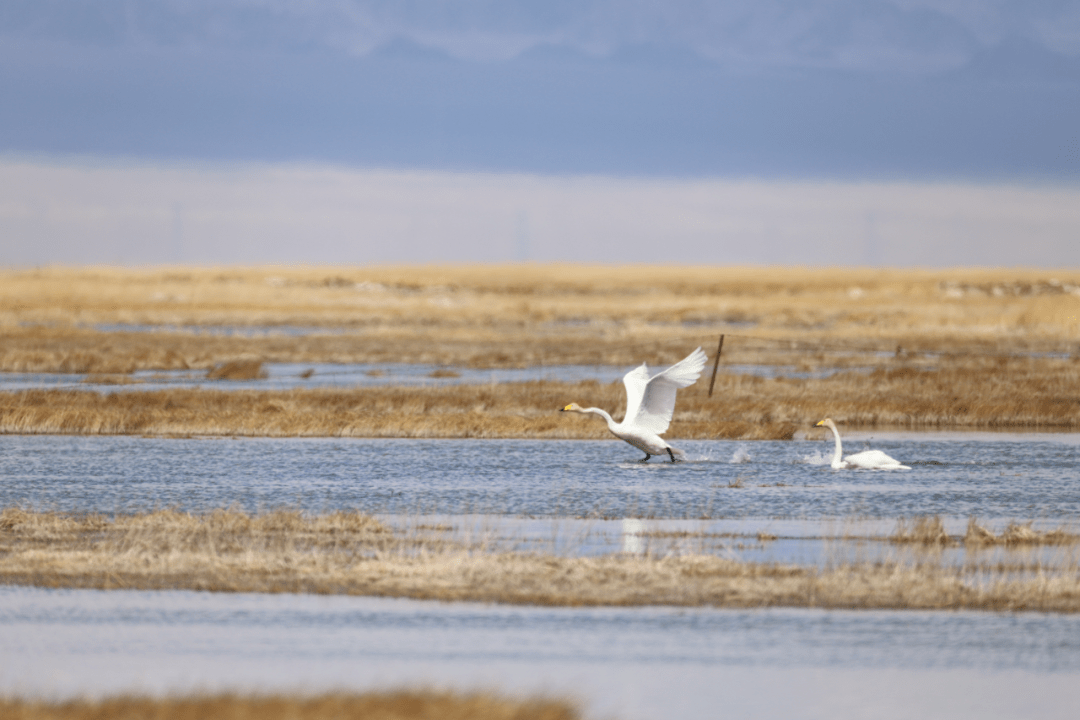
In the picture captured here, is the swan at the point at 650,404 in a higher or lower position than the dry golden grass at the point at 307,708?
higher

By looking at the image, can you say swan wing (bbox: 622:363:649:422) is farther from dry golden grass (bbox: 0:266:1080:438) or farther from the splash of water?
dry golden grass (bbox: 0:266:1080:438)

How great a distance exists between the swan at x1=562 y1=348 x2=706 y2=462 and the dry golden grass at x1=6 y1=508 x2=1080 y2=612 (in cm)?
755

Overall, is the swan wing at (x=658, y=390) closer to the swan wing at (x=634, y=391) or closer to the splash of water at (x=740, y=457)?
the swan wing at (x=634, y=391)

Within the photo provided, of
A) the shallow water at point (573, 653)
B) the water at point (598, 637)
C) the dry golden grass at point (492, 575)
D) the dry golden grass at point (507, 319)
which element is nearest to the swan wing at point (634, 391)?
the water at point (598, 637)

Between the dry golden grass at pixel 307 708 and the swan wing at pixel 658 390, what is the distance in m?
12.8

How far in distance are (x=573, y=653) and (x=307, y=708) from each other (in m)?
2.57

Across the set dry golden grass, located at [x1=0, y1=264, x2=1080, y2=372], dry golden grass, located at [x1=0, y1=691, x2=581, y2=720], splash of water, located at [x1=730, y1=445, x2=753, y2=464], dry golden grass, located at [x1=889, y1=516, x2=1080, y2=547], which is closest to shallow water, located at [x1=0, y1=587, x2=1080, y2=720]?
dry golden grass, located at [x1=0, y1=691, x2=581, y2=720]

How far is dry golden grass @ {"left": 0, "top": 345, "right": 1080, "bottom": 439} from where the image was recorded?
90.7ft

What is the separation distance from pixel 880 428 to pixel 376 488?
42.9 ft

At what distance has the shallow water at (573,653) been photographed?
9.83 m

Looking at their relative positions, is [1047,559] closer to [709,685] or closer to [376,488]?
[709,685]

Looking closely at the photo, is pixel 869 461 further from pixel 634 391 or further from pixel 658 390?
pixel 634 391

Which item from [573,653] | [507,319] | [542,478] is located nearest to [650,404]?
[542,478]

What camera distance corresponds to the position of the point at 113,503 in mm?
18344
